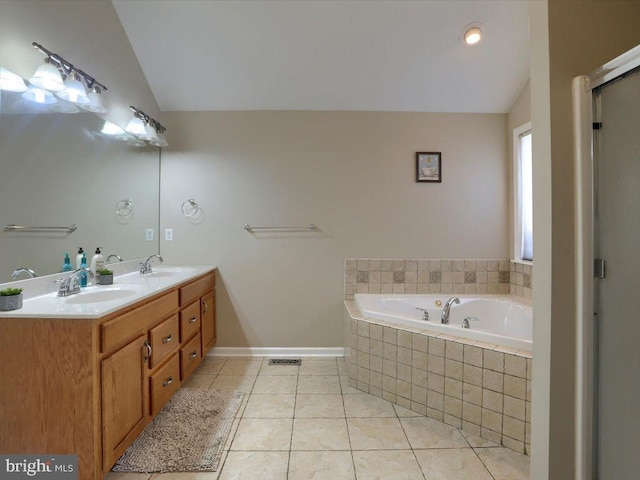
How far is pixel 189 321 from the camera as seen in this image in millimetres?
2115

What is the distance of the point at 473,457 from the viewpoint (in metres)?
1.48

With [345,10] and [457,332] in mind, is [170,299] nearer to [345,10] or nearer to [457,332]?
[457,332]

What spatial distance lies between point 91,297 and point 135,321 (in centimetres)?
43

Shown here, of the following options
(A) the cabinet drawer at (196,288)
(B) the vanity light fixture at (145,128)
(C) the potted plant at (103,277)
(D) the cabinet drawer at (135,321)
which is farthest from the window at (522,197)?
(C) the potted plant at (103,277)

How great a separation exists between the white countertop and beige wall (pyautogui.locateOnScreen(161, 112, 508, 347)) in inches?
22.9

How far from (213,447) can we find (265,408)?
1.37ft

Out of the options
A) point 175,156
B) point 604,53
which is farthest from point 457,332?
point 175,156

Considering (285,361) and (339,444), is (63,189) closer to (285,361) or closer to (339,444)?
(285,361)

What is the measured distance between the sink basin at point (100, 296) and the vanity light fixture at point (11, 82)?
1.10 metres

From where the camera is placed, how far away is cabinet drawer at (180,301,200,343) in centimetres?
200

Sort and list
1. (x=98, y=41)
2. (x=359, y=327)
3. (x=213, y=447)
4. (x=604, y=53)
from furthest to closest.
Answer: (x=359, y=327), (x=98, y=41), (x=213, y=447), (x=604, y=53)

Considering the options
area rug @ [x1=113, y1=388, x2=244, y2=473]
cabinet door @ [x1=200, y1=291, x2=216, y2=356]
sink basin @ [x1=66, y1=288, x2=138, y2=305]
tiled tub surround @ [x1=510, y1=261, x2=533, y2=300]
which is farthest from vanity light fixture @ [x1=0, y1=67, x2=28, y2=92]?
tiled tub surround @ [x1=510, y1=261, x2=533, y2=300]

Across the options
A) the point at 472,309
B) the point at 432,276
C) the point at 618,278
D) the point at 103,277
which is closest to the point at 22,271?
the point at 103,277

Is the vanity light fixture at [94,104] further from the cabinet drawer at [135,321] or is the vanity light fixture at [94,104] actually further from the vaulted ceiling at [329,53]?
the cabinet drawer at [135,321]
